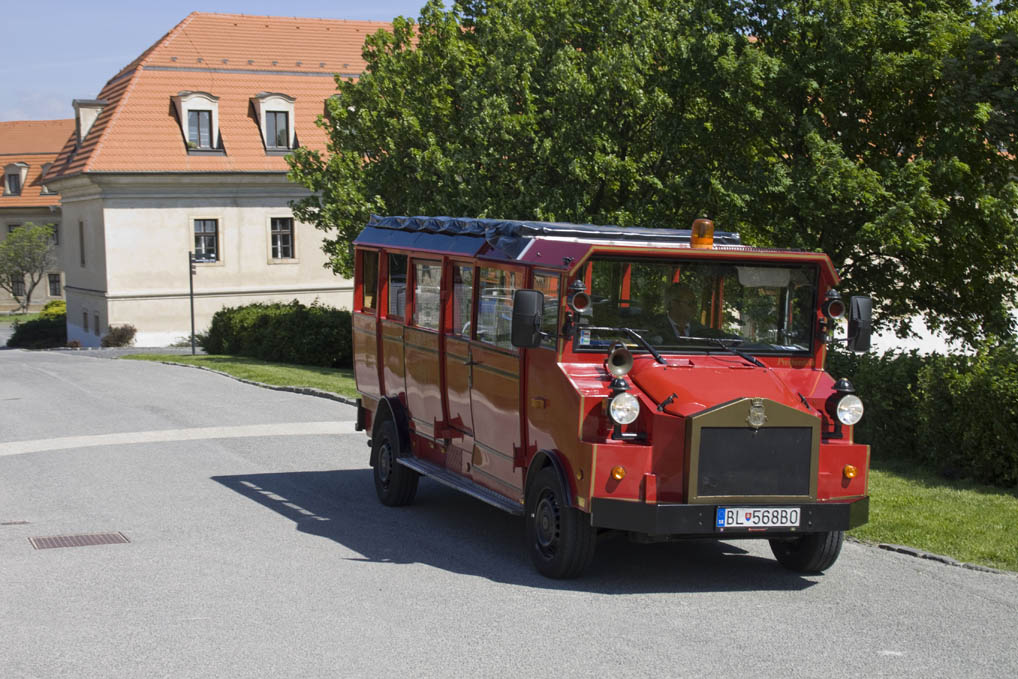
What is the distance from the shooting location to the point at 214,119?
1933 inches

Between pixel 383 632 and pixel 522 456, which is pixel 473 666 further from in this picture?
pixel 522 456

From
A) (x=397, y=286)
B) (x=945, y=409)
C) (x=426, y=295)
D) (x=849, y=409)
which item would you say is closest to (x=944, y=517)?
(x=945, y=409)

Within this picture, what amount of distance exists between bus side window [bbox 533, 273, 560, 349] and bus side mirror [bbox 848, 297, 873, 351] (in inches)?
87.1

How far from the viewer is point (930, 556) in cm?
968

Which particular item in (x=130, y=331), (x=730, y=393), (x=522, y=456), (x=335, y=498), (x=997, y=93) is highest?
(x=997, y=93)

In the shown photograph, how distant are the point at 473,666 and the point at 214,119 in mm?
44963

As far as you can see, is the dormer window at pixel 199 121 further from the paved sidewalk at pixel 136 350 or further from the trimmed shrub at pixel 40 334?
the trimmed shrub at pixel 40 334

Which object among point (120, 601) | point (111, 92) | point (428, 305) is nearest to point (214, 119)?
point (111, 92)

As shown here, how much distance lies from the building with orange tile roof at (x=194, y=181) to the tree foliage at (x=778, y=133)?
22230 millimetres

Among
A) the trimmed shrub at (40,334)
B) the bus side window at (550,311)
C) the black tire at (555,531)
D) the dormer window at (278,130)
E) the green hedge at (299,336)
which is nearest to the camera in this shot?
the black tire at (555,531)

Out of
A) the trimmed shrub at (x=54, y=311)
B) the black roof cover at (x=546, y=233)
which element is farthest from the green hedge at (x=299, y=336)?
the trimmed shrub at (x=54, y=311)

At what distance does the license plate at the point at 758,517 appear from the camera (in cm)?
841

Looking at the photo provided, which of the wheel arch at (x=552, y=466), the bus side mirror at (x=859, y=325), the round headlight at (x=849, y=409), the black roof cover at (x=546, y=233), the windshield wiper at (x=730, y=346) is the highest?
the black roof cover at (x=546, y=233)

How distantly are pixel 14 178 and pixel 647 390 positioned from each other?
89456 mm
